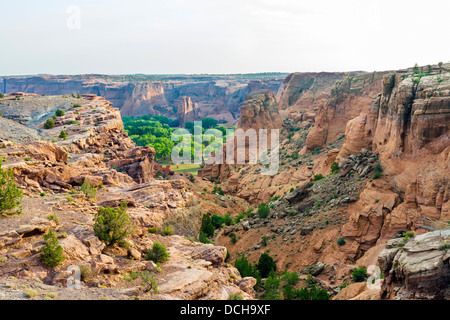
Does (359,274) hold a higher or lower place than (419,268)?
lower

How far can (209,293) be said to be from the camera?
56.9ft

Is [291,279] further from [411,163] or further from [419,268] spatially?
[411,163]

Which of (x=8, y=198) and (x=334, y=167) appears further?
(x=334, y=167)

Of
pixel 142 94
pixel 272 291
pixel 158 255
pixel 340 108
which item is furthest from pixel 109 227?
pixel 142 94

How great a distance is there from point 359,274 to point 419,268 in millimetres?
9450

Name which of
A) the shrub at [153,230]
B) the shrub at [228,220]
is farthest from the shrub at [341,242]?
the shrub at [228,220]

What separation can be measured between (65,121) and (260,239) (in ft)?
101

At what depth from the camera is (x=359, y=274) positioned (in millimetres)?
22422

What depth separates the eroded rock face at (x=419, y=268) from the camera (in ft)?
42.9

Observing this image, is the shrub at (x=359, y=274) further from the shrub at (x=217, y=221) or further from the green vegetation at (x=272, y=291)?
the shrub at (x=217, y=221)

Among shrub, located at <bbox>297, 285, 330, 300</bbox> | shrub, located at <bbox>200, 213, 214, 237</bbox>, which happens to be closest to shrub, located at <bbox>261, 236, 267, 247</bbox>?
shrub, located at <bbox>200, 213, 214, 237</bbox>
